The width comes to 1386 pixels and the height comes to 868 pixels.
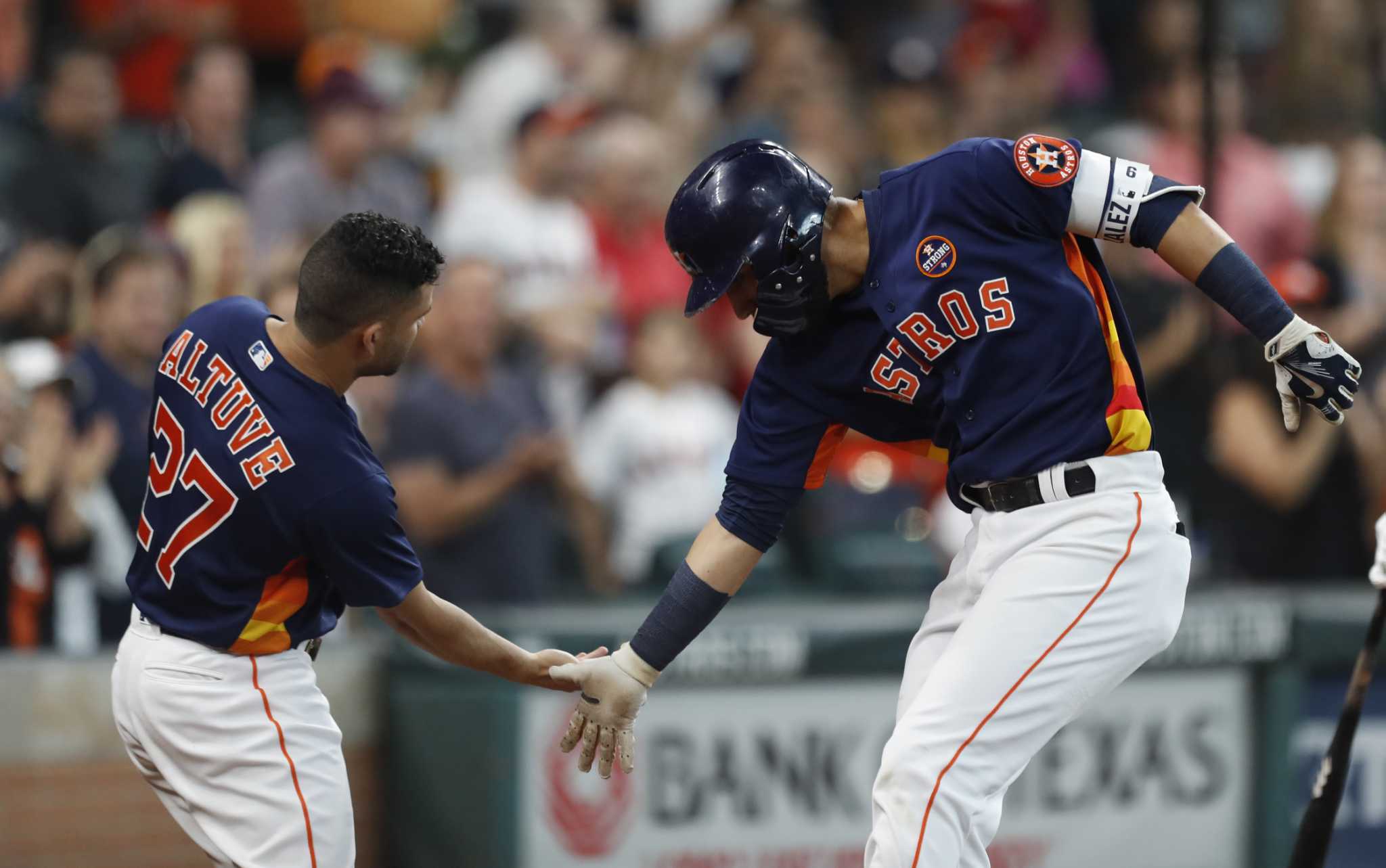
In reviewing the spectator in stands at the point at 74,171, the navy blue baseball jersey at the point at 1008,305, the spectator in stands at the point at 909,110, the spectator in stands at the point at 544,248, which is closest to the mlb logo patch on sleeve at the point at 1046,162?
the navy blue baseball jersey at the point at 1008,305

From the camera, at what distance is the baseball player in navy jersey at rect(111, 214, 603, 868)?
11.6ft

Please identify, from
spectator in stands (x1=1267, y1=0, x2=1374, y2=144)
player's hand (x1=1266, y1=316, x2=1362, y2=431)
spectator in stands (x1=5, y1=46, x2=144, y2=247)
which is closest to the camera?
player's hand (x1=1266, y1=316, x2=1362, y2=431)

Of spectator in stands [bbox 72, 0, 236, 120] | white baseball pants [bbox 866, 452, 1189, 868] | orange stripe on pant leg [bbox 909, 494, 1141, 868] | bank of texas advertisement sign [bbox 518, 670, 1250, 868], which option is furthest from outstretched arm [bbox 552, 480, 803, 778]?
spectator in stands [bbox 72, 0, 236, 120]

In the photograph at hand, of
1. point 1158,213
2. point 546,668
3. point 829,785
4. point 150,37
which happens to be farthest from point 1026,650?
point 150,37

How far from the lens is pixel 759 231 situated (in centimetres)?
370

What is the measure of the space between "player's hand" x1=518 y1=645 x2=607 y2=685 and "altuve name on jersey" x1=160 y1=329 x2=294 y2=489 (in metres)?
0.77

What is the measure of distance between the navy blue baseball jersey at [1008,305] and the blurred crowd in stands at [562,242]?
2.39 meters

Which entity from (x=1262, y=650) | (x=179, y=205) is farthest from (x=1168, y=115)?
(x=179, y=205)

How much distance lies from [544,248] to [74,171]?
2.00m

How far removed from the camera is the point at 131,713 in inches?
146

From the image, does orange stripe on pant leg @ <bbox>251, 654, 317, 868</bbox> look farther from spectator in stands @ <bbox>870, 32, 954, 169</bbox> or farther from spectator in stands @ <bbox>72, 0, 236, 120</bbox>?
spectator in stands @ <bbox>870, 32, 954, 169</bbox>

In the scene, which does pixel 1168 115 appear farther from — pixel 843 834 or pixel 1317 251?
pixel 843 834

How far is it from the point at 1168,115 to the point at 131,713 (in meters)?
6.82

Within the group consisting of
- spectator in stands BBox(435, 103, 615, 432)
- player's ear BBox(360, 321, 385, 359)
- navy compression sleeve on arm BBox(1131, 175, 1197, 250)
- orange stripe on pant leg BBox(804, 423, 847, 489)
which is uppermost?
spectator in stands BBox(435, 103, 615, 432)
